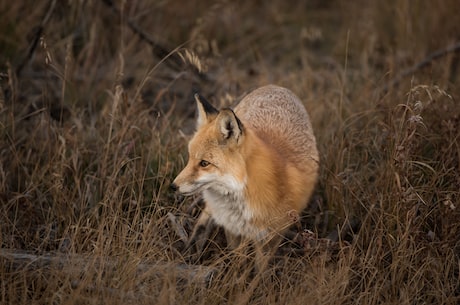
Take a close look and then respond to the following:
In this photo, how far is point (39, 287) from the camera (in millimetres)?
3320

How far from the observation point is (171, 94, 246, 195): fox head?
366 centimetres

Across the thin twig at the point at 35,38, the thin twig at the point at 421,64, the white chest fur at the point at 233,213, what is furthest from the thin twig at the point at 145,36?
the white chest fur at the point at 233,213

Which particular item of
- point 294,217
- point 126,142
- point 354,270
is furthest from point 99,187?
point 354,270

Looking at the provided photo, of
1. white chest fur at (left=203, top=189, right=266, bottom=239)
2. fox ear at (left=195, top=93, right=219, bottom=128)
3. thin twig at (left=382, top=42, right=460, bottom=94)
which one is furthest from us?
thin twig at (left=382, top=42, right=460, bottom=94)

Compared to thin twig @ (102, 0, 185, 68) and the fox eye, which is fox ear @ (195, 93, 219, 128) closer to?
→ the fox eye

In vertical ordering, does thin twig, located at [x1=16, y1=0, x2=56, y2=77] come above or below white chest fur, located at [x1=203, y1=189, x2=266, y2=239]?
above

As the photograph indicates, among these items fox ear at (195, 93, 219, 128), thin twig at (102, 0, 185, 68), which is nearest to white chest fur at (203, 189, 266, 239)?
fox ear at (195, 93, 219, 128)

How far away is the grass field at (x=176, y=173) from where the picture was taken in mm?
3436

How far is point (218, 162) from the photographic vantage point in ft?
12.2

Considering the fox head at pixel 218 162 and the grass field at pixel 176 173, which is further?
the fox head at pixel 218 162

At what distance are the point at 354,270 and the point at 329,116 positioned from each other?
207cm

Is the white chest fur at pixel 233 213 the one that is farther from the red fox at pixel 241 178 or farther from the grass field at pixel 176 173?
the grass field at pixel 176 173

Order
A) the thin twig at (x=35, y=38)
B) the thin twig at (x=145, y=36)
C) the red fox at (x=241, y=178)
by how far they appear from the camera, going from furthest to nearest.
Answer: the thin twig at (x=145, y=36), the thin twig at (x=35, y=38), the red fox at (x=241, y=178)

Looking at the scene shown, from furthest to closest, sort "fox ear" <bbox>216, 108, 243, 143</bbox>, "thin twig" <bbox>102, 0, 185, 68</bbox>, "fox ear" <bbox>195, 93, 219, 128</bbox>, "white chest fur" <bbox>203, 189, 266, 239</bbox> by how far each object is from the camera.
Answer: "thin twig" <bbox>102, 0, 185, 68</bbox>
"fox ear" <bbox>195, 93, 219, 128</bbox>
"white chest fur" <bbox>203, 189, 266, 239</bbox>
"fox ear" <bbox>216, 108, 243, 143</bbox>
